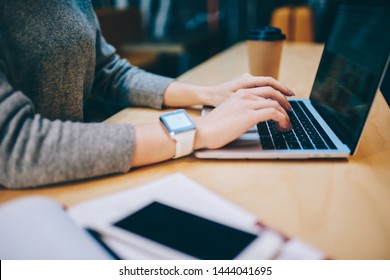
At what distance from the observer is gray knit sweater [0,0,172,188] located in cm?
58

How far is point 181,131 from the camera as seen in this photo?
654mm

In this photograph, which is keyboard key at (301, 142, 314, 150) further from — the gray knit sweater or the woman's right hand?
the gray knit sweater

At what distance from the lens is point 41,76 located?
31.0 inches

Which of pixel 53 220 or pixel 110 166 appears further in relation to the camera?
pixel 110 166

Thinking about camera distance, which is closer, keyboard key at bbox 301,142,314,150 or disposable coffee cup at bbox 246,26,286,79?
keyboard key at bbox 301,142,314,150

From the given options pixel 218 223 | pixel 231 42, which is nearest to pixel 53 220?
pixel 218 223

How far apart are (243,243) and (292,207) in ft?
0.45

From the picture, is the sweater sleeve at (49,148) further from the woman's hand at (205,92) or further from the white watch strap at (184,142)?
the woman's hand at (205,92)

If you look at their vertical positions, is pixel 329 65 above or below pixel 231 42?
above

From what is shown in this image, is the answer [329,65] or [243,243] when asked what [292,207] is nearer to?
[243,243]

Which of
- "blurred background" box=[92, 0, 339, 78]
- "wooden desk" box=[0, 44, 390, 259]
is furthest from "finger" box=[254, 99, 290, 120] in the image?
"blurred background" box=[92, 0, 339, 78]

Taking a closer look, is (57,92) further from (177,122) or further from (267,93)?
(267,93)

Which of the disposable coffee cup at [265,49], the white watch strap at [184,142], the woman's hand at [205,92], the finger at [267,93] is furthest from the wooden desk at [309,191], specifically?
the disposable coffee cup at [265,49]

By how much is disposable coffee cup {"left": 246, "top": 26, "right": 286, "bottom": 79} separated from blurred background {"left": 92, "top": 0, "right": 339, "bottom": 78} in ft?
6.01
